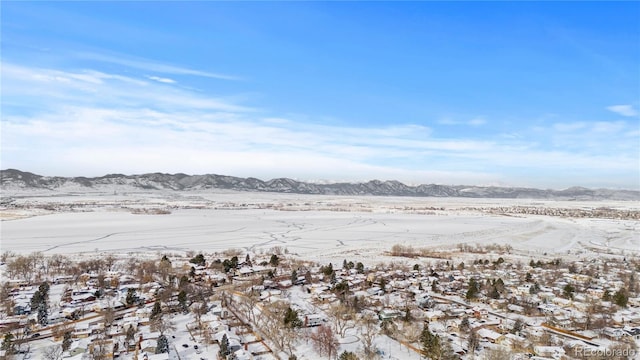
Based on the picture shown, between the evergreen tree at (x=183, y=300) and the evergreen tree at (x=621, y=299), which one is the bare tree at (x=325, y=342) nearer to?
the evergreen tree at (x=183, y=300)

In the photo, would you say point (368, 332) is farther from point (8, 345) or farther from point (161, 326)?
point (8, 345)

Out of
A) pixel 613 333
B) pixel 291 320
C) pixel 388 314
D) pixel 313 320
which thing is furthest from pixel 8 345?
pixel 613 333

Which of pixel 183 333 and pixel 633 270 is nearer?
pixel 183 333

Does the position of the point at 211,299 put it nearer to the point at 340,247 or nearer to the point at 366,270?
the point at 366,270

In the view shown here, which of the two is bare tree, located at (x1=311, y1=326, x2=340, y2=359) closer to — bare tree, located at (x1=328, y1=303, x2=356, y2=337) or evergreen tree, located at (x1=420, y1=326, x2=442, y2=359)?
bare tree, located at (x1=328, y1=303, x2=356, y2=337)

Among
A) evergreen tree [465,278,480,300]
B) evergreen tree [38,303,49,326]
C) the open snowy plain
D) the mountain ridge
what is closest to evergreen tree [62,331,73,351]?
evergreen tree [38,303,49,326]

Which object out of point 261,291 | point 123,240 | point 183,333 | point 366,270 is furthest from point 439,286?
point 123,240

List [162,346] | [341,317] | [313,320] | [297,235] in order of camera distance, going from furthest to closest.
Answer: [297,235]
[341,317]
[313,320]
[162,346]
